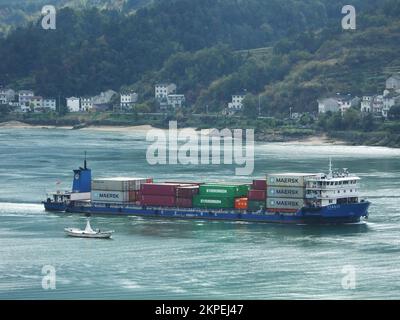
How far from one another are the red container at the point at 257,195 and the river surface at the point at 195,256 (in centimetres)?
125

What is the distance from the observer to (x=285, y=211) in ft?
152

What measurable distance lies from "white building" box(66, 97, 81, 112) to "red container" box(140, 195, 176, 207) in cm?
8071

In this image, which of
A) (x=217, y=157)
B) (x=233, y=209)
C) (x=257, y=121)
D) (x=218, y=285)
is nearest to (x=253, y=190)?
(x=233, y=209)

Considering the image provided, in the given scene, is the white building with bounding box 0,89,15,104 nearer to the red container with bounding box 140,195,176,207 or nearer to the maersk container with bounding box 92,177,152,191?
the maersk container with bounding box 92,177,152,191

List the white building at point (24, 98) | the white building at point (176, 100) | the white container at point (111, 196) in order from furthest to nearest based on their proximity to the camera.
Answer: the white building at point (24, 98), the white building at point (176, 100), the white container at point (111, 196)

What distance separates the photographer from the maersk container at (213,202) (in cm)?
4759

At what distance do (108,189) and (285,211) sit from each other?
742cm

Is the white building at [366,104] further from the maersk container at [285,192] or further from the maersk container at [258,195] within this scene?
the maersk container at [285,192]

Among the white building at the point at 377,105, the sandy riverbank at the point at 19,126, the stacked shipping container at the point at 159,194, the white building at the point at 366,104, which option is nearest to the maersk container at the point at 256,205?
the stacked shipping container at the point at 159,194

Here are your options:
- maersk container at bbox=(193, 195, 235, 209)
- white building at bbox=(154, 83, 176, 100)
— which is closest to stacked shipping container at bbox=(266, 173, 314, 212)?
maersk container at bbox=(193, 195, 235, 209)

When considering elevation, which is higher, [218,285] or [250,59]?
[250,59]

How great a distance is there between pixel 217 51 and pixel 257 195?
3294 inches

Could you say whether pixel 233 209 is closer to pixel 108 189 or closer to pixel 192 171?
pixel 108 189

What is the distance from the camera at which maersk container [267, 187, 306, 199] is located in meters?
46.2
